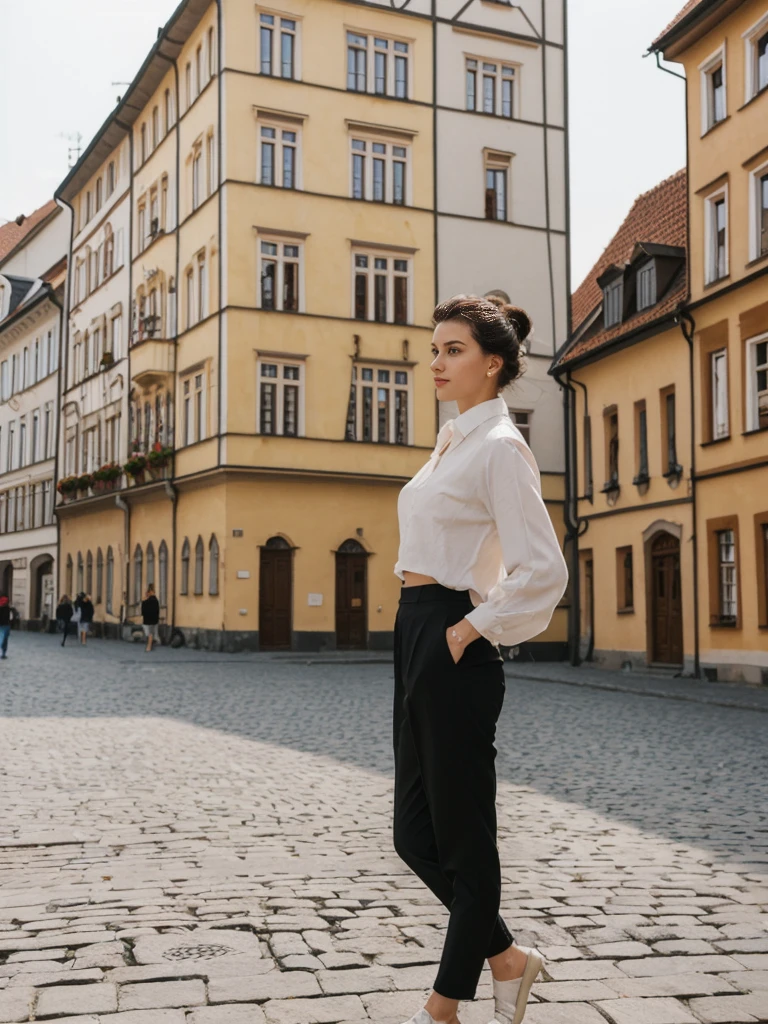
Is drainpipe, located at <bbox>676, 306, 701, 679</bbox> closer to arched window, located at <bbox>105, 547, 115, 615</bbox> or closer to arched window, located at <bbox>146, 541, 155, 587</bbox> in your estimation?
arched window, located at <bbox>146, 541, 155, 587</bbox>

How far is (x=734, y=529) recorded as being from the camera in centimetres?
2395

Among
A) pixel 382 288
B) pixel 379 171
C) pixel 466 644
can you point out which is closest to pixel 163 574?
pixel 382 288

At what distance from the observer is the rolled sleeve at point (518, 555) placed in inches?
133

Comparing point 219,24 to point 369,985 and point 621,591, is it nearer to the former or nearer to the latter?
point 621,591

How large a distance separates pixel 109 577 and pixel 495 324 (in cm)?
4146

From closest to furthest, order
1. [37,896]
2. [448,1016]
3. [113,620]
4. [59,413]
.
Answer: [448,1016], [37,896], [113,620], [59,413]

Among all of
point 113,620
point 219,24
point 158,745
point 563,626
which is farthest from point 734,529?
point 113,620

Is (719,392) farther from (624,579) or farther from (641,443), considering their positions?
(624,579)

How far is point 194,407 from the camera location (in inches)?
1395

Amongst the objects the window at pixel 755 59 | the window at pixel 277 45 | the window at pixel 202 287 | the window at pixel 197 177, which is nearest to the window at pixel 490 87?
the window at pixel 277 45

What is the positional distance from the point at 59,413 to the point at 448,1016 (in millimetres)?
50403

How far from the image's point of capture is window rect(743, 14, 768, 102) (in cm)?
2347

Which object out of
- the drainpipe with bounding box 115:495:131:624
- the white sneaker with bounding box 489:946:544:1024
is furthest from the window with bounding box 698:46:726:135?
the white sneaker with bounding box 489:946:544:1024

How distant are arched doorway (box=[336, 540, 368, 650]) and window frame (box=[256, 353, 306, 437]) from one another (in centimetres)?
345
